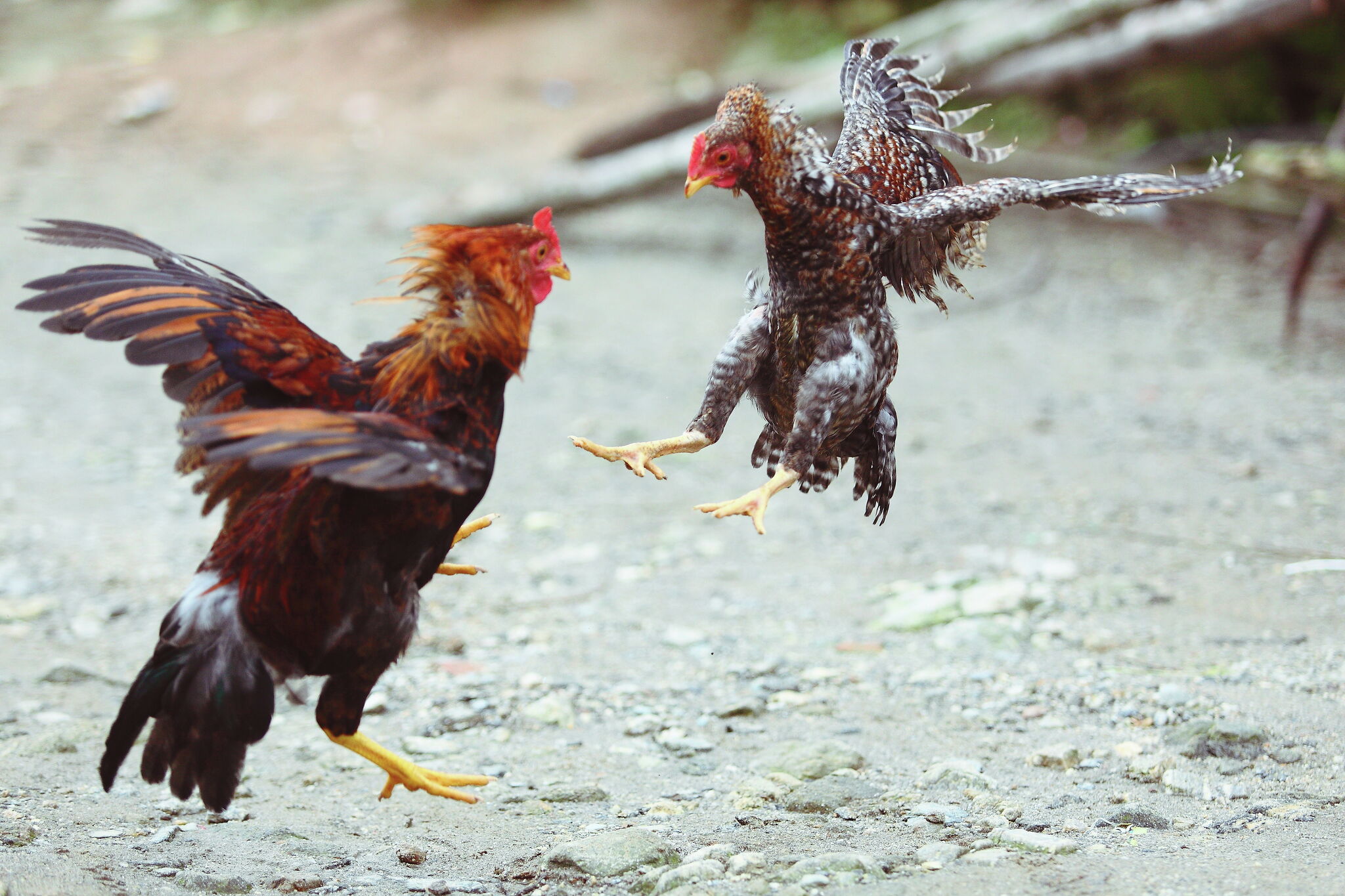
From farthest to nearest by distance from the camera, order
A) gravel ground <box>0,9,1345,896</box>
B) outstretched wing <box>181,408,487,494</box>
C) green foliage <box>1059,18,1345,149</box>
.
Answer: green foliage <box>1059,18,1345,149</box> < gravel ground <box>0,9,1345,896</box> < outstretched wing <box>181,408,487,494</box>

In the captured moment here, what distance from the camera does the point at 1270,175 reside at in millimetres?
7449

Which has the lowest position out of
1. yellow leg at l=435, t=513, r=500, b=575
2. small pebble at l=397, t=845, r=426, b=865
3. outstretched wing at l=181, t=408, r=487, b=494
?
small pebble at l=397, t=845, r=426, b=865

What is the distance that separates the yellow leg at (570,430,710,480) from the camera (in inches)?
126

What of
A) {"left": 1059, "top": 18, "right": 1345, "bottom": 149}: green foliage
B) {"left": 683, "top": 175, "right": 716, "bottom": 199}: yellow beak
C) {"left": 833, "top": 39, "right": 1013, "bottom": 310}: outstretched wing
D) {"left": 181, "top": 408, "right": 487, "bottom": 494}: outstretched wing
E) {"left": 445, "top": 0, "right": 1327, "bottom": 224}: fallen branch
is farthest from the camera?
{"left": 1059, "top": 18, "right": 1345, "bottom": 149}: green foliage

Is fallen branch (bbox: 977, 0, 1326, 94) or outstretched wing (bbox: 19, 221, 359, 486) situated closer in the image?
outstretched wing (bbox: 19, 221, 359, 486)

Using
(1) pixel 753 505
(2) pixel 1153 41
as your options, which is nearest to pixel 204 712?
(1) pixel 753 505

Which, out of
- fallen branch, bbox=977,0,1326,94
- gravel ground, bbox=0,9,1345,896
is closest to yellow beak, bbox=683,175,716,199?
gravel ground, bbox=0,9,1345,896

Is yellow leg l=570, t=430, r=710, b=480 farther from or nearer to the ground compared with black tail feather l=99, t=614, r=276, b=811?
farther from the ground

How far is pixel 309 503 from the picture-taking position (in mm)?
3023

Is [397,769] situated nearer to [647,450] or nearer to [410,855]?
[410,855]

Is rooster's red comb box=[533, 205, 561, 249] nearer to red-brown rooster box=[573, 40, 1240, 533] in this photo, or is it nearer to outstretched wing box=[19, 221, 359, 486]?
red-brown rooster box=[573, 40, 1240, 533]

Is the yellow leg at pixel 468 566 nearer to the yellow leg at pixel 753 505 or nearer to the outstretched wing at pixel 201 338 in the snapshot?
the outstretched wing at pixel 201 338

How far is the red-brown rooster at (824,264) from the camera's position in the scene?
3119 millimetres

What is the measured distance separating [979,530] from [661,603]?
1.63m
